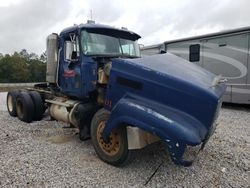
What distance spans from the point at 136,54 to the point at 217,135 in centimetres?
278

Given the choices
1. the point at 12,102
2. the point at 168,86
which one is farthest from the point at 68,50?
the point at 12,102

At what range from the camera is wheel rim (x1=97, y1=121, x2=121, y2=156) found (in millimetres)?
4500

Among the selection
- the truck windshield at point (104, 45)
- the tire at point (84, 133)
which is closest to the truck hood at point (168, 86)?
the tire at point (84, 133)

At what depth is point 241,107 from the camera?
36.9 ft

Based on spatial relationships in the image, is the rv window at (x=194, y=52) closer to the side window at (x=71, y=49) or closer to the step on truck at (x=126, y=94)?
the step on truck at (x=126, y=94)

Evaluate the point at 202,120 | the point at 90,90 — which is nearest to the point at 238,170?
the point at 202,120

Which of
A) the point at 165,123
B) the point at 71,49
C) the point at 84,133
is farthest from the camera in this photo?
the point at 71,49

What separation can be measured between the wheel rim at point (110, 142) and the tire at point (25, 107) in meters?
3.58

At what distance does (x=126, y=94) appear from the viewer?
4375mm

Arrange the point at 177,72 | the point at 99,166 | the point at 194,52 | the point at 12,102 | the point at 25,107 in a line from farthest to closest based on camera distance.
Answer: the point at 194,52 < the point at 12,102 < the point at 25,107 < the point at 99,166 < the point at 177,72

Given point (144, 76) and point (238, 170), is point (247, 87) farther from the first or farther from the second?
point (144, 76)

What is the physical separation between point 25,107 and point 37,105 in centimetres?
33

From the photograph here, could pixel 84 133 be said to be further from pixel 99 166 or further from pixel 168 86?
pixel 168 86

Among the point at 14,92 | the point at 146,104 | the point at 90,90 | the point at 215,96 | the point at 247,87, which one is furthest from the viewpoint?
the point at 247,87
